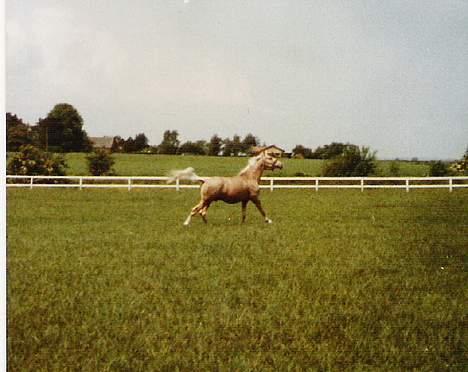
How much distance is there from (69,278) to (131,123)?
71 centimetres

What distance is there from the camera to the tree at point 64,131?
190 cm

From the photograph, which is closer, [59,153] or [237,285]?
[237,285]

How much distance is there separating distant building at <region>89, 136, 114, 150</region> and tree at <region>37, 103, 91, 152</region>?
0.02 metres

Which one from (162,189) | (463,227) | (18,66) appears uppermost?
(18,66)

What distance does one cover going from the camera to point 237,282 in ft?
5.94

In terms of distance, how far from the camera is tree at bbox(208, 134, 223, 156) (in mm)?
1909

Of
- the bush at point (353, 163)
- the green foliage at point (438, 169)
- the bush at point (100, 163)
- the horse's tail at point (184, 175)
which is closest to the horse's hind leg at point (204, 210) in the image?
the horse's tail at point (184, 175)

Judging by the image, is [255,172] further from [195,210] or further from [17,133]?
[17,133]

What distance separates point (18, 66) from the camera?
6.11ft

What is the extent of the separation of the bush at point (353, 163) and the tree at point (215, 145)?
0.48 metres

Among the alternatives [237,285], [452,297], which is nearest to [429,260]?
[452,297]

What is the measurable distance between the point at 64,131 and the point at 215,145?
0.67 m

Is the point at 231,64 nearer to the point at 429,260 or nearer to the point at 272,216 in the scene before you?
the point at 272,216

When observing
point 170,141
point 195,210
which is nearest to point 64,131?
point 170,141
